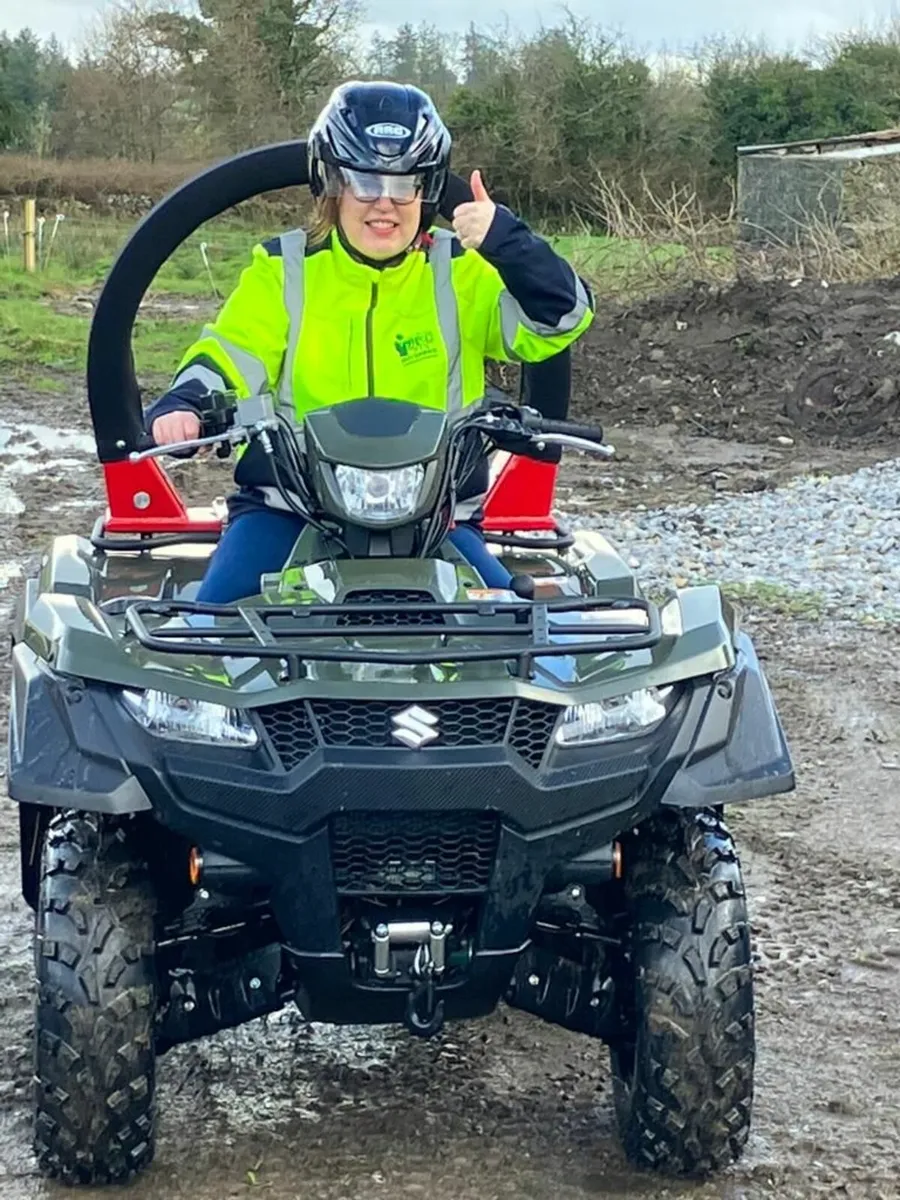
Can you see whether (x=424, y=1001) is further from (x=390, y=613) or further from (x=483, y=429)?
(x=483, y=429)

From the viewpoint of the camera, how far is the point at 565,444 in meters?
3.58

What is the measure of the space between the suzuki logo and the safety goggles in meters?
1.19

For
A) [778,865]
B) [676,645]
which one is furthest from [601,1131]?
[778,865]

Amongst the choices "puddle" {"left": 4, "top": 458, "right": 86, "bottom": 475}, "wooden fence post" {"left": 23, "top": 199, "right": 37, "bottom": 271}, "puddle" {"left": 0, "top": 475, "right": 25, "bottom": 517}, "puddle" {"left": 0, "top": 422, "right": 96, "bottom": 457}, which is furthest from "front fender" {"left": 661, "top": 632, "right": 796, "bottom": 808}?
"wooden fence post" {"left": 23, "top": 199, "right": 37, "bottom": 271}

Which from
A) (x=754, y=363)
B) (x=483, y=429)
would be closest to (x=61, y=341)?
(x=754, y=363)

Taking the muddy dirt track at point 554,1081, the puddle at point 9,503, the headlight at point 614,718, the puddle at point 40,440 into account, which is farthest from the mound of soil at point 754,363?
the headlight at point 614,718

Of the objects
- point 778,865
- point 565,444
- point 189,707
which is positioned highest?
point 565,444

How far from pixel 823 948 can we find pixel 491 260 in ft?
6.13

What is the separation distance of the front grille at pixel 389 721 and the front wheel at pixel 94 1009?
48 cm

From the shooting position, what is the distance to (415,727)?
2.84 m

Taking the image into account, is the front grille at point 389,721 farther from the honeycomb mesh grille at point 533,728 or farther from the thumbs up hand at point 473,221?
the thumbs up hand at point 473,221

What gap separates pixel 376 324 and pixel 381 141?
393 mm

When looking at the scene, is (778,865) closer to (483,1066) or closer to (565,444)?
(483,1066)

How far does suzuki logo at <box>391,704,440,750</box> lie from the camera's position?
9.30 ft
